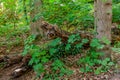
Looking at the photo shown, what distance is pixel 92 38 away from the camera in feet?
15.0

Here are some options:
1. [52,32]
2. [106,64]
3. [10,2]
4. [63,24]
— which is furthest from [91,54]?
[10,2]

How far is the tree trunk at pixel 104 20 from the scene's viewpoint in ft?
13.7

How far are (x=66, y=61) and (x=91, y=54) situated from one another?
63 centimetres

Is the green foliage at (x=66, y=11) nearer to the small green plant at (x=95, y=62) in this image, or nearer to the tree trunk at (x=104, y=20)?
the tree trunk at (x=104, y=20)

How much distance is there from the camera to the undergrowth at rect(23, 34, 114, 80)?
4238 millimetres

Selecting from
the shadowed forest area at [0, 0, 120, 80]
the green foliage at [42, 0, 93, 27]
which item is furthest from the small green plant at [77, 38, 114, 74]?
the green foliage at [42, 0, 93, 27]

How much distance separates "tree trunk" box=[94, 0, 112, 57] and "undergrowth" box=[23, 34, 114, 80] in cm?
17

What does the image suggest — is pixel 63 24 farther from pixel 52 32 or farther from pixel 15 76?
pixel 15 76

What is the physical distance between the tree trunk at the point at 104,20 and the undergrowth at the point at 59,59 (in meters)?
0.17

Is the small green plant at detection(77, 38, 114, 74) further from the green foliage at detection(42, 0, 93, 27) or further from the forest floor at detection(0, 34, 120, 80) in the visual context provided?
the green foliage at detection(42, 0, 93, 27)

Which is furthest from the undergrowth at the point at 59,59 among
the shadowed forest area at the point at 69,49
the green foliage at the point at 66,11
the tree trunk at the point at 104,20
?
the green foliage at the point at 66,11

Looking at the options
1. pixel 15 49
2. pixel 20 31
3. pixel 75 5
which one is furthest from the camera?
pixel 20 31

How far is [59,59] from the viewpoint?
4.64 metres

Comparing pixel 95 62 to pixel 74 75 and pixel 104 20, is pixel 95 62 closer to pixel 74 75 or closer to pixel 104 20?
pixel 74 75
